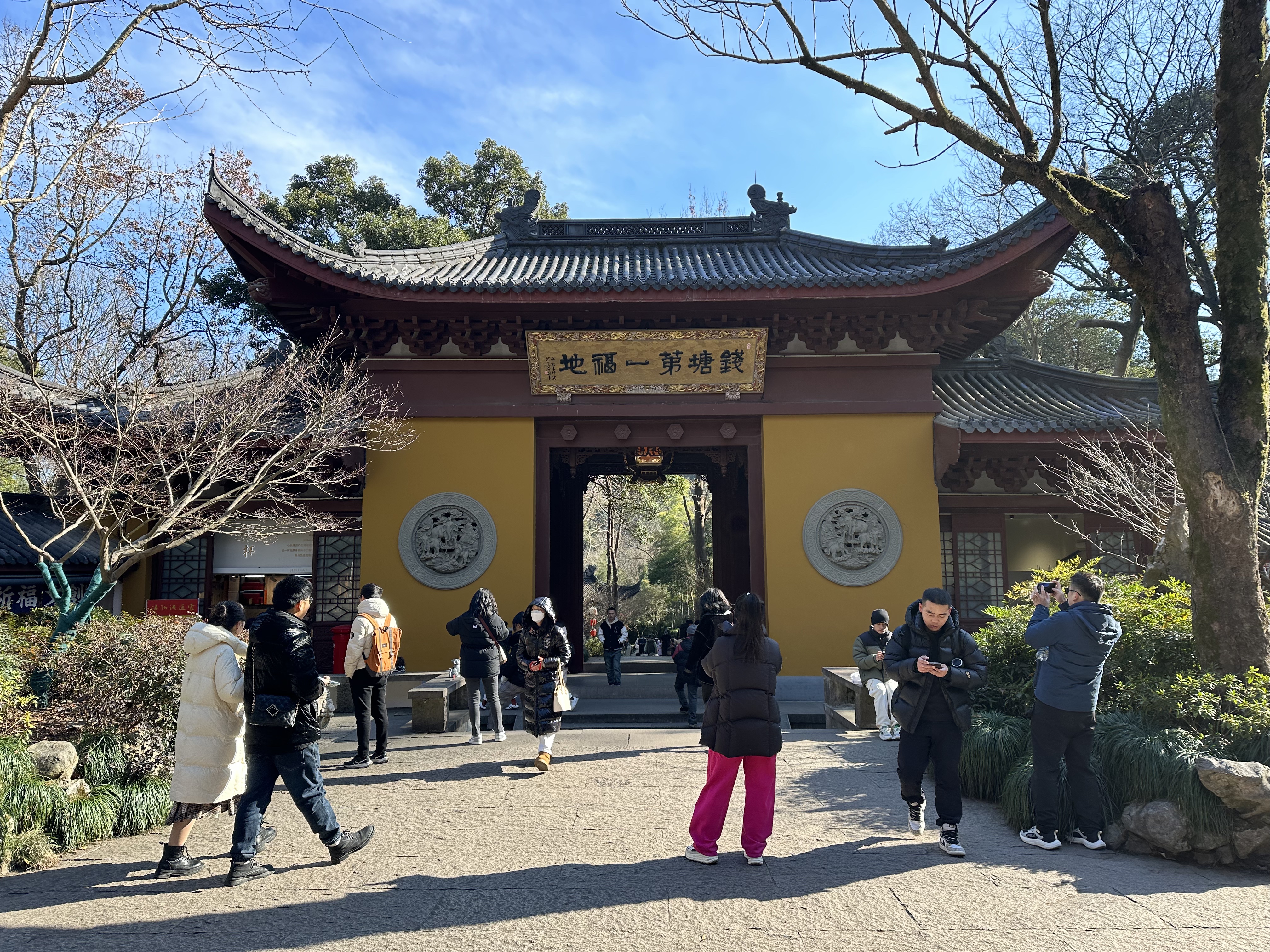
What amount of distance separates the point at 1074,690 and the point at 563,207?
2345cm

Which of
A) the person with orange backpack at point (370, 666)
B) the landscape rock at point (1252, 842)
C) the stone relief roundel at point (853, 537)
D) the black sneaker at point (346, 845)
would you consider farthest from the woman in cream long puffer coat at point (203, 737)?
the stone relief roundel at point (853, 537)

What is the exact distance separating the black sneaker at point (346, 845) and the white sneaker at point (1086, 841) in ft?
12.9

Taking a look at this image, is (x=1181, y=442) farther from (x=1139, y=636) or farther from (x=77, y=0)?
(x=77, y=0)

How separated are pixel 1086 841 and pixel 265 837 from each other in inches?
180

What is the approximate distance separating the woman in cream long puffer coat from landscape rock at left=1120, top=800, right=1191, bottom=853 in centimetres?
481

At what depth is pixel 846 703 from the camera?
8.42 metres

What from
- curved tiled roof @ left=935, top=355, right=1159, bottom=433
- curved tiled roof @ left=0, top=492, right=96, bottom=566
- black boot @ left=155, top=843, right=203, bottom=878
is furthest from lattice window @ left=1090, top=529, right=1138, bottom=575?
curved tiled roof @ left=0, top=492, right=96, bottom=566

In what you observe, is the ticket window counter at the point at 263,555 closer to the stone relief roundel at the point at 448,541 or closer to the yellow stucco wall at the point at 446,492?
the yellow stucco wall at the point at 446,492

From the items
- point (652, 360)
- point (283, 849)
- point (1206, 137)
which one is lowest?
point (283, 849)

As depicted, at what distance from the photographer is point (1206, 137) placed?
14328 millimetres

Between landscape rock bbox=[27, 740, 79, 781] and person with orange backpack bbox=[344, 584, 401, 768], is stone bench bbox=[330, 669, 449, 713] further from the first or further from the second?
landscape rock bbox=[27, 740, 79, 781]

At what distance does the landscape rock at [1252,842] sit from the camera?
13.5ft

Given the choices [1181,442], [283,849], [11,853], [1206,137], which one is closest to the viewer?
[11,853]

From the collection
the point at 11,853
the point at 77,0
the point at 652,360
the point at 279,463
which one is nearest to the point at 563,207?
the point at 652,360
